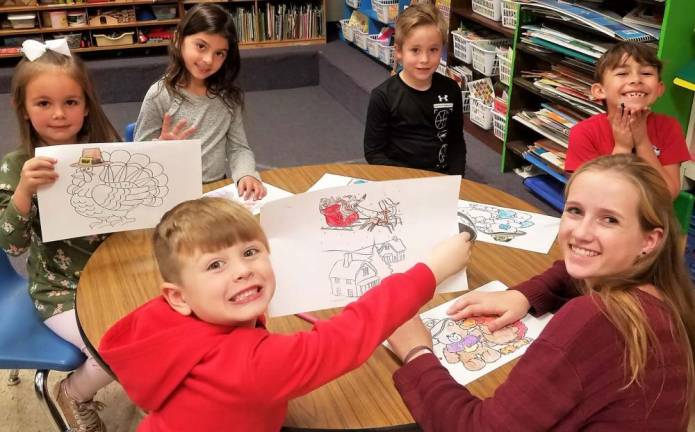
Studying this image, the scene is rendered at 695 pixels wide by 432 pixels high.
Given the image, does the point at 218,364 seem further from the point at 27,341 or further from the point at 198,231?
the point at 27,341

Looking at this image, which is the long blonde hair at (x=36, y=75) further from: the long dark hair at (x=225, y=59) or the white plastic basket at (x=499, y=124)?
the white plastic basket at (x=499, y=124)

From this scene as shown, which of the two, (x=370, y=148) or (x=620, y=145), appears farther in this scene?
(x=370, y=148)

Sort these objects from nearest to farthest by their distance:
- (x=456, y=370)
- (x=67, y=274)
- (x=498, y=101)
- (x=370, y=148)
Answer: (x=456, y=370) → (x=67, y=274) → (x=370, y=148) → (x=498, y=101)

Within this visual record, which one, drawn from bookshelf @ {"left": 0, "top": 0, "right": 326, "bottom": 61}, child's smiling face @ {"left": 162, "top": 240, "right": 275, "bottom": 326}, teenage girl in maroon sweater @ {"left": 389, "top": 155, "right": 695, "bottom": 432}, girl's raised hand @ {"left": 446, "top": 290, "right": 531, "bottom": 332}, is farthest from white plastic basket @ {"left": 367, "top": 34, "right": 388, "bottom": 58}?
child's smiling face @ {"left": 162, "top": 240, "right": 275, "bottom": 326}

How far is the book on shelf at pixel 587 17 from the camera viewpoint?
2375mm

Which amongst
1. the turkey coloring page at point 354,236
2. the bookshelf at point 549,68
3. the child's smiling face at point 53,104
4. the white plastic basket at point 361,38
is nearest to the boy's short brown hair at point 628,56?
the bookshelf at point 549,68

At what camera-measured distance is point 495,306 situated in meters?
1.26

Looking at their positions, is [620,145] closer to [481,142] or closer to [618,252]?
[618,252]

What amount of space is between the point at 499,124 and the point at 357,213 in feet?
7.53

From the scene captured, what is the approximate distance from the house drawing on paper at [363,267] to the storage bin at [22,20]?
4.28 m

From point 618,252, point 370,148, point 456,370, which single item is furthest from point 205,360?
point 370,148

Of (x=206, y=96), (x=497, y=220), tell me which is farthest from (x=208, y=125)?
(x=497, y=220)

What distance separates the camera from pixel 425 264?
1.14 metres

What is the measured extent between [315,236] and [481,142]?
2520 mm
